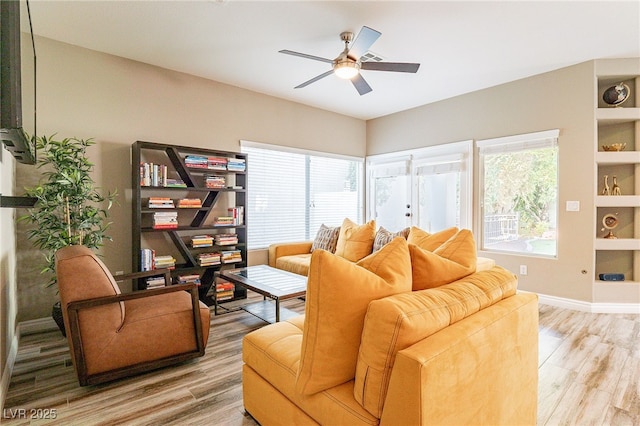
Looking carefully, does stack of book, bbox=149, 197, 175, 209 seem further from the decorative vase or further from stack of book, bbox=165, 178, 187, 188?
the decorative vase

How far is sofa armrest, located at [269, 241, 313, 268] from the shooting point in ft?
15.2

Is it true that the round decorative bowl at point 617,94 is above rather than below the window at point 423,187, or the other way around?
above

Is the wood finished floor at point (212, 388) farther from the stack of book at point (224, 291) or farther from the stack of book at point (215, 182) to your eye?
the stack of book at point (215, 182)

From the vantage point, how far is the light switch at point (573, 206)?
12.3 ft

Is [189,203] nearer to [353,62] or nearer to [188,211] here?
[188,211]

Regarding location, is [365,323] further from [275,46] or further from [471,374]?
[275,46]

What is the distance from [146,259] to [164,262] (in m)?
0.20

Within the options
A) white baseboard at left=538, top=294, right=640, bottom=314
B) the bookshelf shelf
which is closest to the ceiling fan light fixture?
the bookshelf shelf

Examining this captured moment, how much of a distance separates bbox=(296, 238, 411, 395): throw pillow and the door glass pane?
4503mm

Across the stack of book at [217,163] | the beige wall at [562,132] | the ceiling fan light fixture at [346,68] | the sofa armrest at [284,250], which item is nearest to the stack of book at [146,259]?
the stack of book at [217,163]

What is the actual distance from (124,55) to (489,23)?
3741mm

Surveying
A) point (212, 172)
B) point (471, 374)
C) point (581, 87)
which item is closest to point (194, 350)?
point (471, 374)

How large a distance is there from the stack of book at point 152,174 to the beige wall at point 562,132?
4.13 meters

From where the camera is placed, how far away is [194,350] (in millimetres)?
2443
